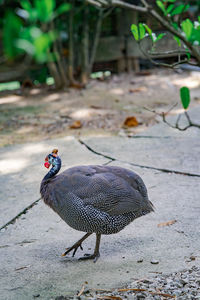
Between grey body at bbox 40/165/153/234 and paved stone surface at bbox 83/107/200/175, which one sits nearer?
grey body at bbox 40/165/153/234

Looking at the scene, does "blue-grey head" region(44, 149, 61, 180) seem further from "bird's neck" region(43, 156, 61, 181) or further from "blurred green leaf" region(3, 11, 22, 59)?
"blurred green leaf" region(3, 11, 22, 59)

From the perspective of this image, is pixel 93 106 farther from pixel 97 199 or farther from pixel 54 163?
pixel 97 199

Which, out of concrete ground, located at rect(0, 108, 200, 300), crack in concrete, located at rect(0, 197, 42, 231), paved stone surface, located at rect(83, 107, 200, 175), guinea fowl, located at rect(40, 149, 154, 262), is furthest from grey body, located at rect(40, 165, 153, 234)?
paved stone surface, located at rect(83, 107, 200, 175)

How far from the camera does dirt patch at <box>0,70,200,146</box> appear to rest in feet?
18.1

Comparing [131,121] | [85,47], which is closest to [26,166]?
[131,121]

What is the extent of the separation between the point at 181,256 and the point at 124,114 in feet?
11.6

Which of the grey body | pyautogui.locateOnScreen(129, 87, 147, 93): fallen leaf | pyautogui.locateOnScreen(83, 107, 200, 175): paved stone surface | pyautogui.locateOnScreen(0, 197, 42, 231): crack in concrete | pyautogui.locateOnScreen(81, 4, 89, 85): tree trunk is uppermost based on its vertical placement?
pyautogui.locateOnScreen(81, 4, 89, 85): tree trunk

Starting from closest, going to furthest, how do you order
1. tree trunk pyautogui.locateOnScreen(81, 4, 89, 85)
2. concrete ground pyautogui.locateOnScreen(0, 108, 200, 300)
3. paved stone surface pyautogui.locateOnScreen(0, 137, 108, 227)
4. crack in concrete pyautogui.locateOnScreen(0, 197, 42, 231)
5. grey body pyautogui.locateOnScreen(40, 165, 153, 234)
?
concrete ground pyautogui.locateOnScreen(0, 108, 200, 300) < grey body pyautogui.locateOnScreen(40, 165, 153, 234) < crack in concrete pyautogui.locateOnScreen(0, 197, 42, 231) < paved stone surface pyautogui.locateOnScreen(0, 137, 108, 227) < tree trunk pyautogui.locateOnScreen(81, 4, 89, 85)

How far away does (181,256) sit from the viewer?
8.70 ft

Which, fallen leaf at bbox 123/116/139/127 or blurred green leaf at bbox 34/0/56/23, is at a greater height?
blurred green leaf at bbox 34/0/56/23

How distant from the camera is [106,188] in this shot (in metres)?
2.71

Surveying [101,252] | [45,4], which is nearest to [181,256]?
[101,252]

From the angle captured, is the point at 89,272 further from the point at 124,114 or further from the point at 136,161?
the point at 124,114

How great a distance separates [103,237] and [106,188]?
56 centimetres
